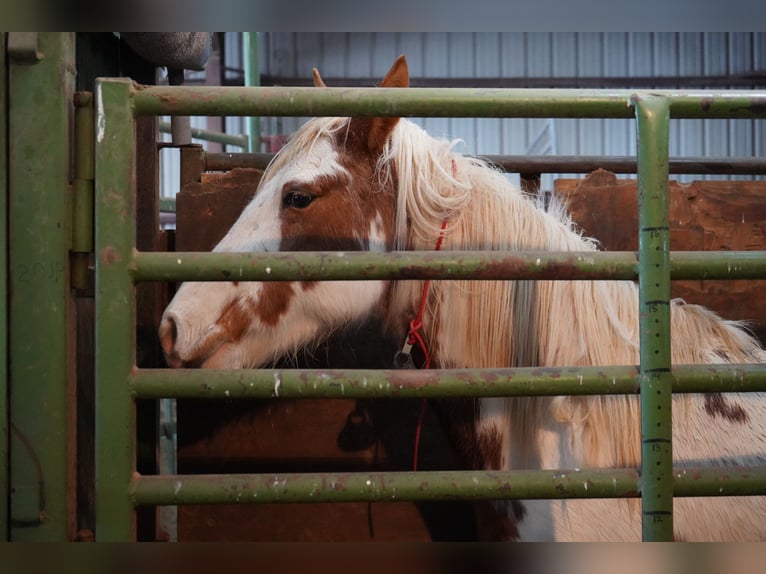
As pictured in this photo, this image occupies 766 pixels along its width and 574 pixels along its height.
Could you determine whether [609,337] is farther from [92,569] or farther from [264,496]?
[92,569]

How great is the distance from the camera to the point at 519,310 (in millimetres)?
1711

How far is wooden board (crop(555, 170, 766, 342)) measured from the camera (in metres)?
→ 2.15

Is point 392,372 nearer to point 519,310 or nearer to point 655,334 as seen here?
point 655,334

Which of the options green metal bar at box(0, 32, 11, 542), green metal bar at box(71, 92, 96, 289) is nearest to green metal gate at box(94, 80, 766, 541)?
green metal bar at box(71, 92, 96, 289)

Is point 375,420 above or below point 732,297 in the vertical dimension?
below

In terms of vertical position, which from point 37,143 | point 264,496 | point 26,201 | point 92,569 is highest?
point 37,143

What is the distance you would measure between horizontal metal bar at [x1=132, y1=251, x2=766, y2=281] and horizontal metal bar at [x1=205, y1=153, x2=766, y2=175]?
1147 mm

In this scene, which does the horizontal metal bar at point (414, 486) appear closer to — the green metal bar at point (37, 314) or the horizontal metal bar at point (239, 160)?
the green metal bar at point (37, 314)

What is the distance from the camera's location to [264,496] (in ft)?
3.92

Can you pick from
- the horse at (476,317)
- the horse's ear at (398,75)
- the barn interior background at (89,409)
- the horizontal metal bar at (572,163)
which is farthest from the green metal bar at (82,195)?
the horizontal metal bar at (572,163)

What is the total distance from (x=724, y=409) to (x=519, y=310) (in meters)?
0.59

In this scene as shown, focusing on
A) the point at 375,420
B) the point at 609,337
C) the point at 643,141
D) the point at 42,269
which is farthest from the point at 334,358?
the point at 643,141

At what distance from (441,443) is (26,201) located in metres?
1.36

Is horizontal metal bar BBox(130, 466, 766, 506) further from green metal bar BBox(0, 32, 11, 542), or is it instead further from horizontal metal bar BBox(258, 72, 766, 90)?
horizontal metal bar BBox(258, 72, 766, 90)
